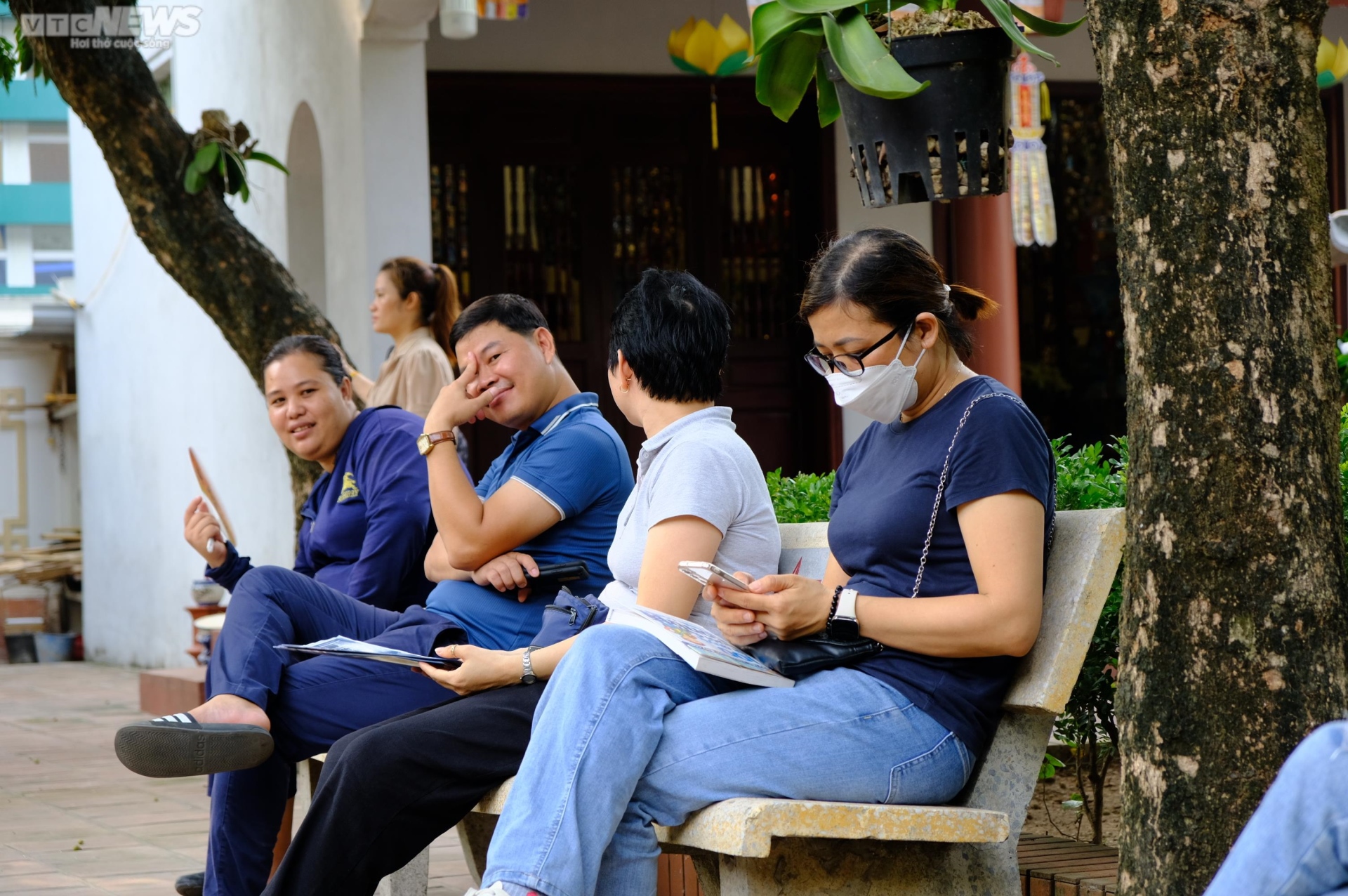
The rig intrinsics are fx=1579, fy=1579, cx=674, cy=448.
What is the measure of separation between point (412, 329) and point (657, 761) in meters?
4.14

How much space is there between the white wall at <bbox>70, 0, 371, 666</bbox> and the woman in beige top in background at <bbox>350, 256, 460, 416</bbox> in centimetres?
168

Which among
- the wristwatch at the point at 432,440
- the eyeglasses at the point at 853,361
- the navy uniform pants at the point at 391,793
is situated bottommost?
the navy uniform pants at the point at 391,793

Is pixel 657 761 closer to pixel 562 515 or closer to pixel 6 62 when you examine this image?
pixel 562 515

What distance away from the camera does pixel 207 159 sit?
6.21m

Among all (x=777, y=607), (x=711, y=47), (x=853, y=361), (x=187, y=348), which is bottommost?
(x=777, y=607)

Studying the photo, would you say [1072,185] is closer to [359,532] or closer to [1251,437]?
[359,532]

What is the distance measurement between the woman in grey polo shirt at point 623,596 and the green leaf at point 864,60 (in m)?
0.54

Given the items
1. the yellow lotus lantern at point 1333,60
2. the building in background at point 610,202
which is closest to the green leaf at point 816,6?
the building in background at point 610,202

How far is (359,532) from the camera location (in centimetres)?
411

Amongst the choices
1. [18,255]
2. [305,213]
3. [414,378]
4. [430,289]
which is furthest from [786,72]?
[18,255]

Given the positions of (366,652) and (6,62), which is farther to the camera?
(6,62)

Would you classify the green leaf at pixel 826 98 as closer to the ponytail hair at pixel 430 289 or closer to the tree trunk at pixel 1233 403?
the tree trunk at pixel 1233 403

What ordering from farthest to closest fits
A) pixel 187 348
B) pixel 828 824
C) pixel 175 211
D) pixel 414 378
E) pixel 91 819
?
pixel 187 348 → pixel 175 211 → pixel 414 378 → pixel 91 819 → pixel 828 824

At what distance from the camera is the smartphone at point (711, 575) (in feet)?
8.30
